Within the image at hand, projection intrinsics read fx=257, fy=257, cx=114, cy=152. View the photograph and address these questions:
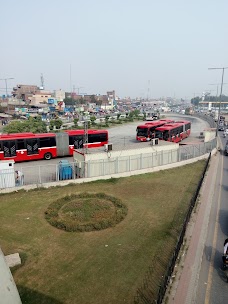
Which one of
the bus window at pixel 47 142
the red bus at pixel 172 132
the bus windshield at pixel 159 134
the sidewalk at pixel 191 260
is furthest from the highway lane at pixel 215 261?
the bus windshield at pixel 159 134

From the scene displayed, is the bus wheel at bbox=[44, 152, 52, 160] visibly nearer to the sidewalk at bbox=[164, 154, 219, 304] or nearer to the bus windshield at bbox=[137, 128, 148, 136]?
the bus windshield at bbox=[137, 128, 148, 136]

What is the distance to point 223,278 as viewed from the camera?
32.4 ft

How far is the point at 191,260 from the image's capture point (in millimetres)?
10914

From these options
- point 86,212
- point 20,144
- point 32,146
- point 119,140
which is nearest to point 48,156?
point 32,146

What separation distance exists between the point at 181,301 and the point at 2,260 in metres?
6.34

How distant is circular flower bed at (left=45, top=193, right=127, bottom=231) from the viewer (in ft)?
46.3

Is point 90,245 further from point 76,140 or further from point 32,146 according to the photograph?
point 76,140

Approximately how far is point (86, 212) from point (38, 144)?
14.3 metres

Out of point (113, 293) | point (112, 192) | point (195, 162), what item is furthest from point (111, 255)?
point (195, 162)

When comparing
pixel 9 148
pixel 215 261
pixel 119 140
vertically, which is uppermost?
pixel 9 148

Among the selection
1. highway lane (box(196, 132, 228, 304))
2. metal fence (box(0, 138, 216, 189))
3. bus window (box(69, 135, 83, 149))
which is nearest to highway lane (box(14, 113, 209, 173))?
metal fence (box(0, 138, 216, 189))

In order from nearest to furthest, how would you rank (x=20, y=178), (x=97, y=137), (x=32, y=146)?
(x=20, y=178) < (x=32, y=146) < (x=97, y=137)

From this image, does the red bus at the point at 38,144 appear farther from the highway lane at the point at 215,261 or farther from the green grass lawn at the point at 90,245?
the highway lane at the point at 215,261

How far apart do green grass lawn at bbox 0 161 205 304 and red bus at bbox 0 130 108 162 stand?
867 centimetres
